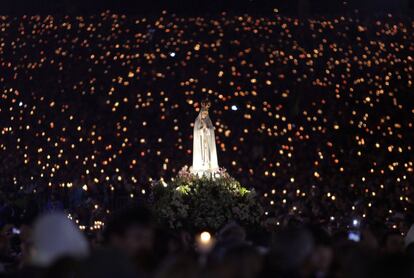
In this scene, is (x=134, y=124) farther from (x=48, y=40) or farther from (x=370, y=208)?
(x=370, y=208)

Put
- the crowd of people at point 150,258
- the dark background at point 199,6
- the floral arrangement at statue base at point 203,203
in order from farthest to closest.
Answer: the dark background at point 199,6 < the floral arrangement at statue base at point 203,203 < the crowd of people at point 150,258

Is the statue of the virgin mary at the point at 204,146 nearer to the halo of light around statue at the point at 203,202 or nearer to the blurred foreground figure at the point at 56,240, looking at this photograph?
the halo of light around statue at the point at 203,202

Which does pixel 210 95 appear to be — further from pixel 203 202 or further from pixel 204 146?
pixel 203 202

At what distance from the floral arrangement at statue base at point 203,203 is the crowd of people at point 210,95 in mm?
15445

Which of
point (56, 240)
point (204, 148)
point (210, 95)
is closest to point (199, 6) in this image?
point (210, 95)

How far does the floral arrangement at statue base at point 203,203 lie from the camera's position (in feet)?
79.6

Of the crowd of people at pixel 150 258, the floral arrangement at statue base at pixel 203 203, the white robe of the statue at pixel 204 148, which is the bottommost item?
the white robe of the statue at pixel 204 148

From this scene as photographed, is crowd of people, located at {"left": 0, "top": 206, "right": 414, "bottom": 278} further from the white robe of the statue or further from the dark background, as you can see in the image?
the dark background

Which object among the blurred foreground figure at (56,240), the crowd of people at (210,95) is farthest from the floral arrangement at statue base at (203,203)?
the blurred foreground figure at (56,240)

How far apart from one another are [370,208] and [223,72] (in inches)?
724

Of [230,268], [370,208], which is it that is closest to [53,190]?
[370,208]

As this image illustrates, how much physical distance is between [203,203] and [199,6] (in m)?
17.7

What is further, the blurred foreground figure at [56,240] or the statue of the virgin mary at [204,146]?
the statue of the virgin mary at [204,146]

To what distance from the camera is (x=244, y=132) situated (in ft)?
151
